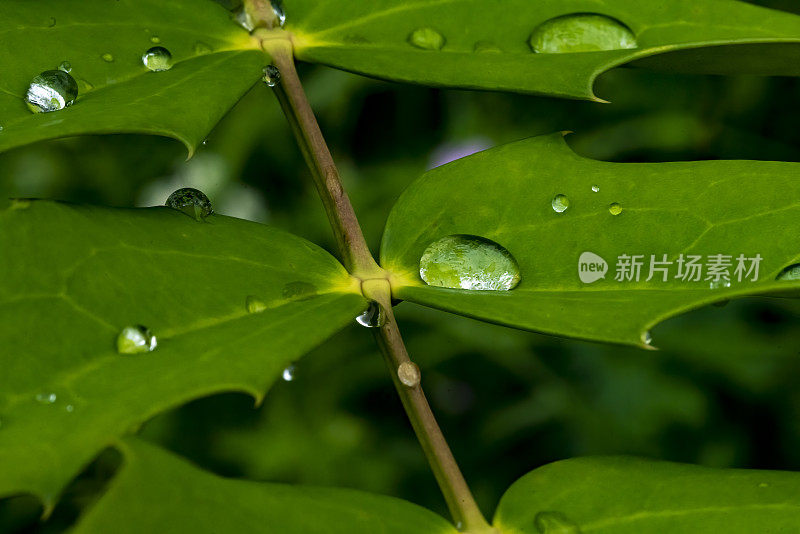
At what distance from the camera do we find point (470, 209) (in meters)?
0.79

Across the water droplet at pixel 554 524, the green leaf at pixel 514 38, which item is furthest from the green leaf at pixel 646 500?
the green leaf at pixel 514 38

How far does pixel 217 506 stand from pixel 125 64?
1.53 ft

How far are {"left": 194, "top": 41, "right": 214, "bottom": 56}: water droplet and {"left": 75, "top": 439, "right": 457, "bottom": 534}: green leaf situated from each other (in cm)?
46

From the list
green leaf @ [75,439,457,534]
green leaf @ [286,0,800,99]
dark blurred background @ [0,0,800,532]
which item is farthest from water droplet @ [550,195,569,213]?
dark blurred background @ [0,0,800,532]

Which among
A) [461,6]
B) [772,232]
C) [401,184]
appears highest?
[401,184]

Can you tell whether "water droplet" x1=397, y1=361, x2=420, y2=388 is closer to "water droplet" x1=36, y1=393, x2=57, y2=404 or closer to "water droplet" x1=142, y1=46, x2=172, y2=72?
"water droplet" x1=36, y1=393, x2=57, y2=404

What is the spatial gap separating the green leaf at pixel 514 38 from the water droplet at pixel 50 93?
244 mm

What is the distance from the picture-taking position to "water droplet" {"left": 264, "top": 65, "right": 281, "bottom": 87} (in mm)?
849

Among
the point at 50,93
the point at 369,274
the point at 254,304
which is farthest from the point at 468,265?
the point at 50,93

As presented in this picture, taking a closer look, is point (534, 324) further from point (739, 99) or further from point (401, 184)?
point (739, 99)

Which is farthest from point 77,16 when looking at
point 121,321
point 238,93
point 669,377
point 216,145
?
point 669,377

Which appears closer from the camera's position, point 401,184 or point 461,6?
point 461,6

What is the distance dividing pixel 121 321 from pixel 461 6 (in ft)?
1.67

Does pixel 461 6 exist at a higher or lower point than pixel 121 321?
higher
